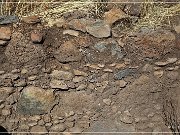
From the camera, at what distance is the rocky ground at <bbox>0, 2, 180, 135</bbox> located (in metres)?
4.29

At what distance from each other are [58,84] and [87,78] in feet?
1.04

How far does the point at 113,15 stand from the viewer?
466 cm

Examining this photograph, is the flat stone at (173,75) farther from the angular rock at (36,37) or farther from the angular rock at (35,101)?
the angular rock at (36,37)

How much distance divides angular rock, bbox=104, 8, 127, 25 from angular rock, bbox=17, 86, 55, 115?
3.42ft

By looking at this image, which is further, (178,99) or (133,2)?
(133,2)

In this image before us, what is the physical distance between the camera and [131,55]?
4488 millimetres

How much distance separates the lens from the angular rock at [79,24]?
14.9ft

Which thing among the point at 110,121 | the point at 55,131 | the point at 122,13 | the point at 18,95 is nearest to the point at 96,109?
the point at 110,121

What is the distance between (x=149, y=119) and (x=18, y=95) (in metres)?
1.40

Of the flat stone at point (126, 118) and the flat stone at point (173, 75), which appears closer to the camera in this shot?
the flat stone at point (126, 118)

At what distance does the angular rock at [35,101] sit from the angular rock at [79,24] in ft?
2.51

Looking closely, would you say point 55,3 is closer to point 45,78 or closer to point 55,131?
point 45,78

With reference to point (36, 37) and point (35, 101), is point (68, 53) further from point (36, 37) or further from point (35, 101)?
point (35, 101)

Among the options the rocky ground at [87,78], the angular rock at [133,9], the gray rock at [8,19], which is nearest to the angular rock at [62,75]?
the rocky ground at [87,78]
